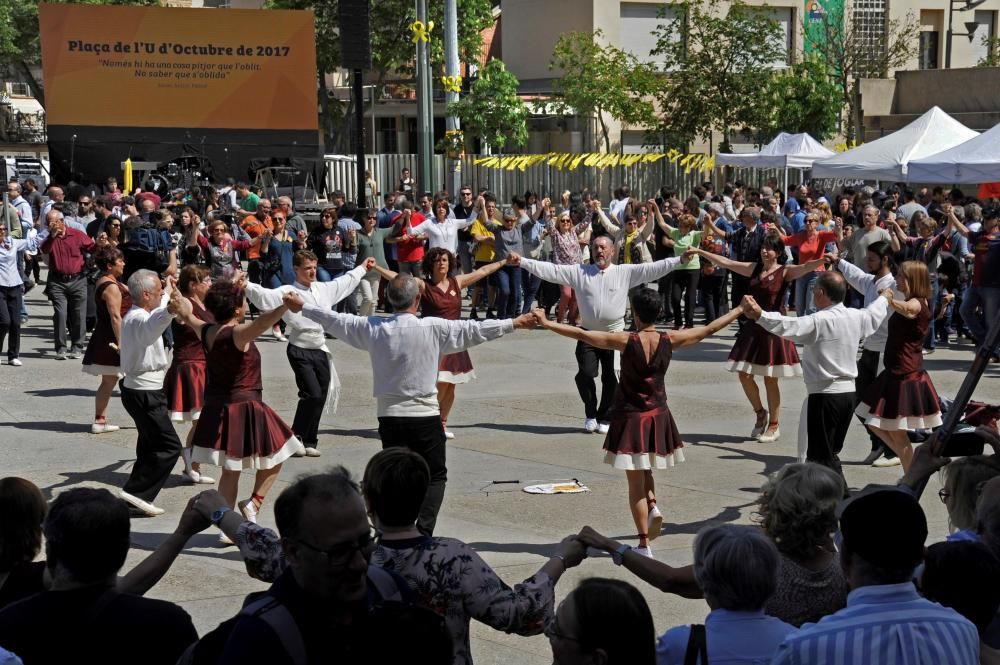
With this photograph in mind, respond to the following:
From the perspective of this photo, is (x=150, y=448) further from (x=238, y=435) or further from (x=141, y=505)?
(x=238, y=435)

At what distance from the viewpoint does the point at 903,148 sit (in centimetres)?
2120

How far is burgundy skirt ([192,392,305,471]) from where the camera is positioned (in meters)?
7.99

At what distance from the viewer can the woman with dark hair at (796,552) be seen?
4121mm

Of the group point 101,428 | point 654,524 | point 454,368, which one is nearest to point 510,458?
point 454,368

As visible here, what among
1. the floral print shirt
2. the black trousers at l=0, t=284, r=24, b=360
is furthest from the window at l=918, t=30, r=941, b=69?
the floral print shirt

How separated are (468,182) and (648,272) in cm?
2516

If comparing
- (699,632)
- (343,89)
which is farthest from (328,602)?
(343,89)

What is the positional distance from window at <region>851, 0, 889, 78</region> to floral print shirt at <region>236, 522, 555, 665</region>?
41368 millimetres

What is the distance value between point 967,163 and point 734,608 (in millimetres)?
16629

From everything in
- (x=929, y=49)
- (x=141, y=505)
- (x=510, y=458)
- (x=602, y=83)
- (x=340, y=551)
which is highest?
(x=929, y=49)

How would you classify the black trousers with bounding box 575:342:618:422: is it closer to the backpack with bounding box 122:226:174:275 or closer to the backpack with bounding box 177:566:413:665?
the backpack with bounding box 122:226:174:275

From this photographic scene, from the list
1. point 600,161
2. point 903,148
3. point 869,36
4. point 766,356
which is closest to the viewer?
point 766,356

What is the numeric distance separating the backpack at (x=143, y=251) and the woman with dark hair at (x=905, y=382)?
10117 millimetres

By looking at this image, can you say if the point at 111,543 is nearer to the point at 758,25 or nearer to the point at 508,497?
the point at 508,497
